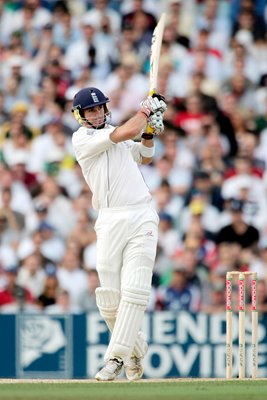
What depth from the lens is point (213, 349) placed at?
11094mm

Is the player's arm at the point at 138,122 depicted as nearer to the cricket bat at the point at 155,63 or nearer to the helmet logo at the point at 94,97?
the cricket bat at the point at 155,63

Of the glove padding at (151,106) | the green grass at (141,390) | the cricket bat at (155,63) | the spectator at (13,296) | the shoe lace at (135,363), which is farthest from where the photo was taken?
the spectator at (13,296)

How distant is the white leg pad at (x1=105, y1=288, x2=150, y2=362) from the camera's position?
8.05 meters

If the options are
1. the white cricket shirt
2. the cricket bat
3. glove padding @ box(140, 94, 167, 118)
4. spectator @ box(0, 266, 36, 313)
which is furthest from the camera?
spectator @ box(0, 266, 36, 313)

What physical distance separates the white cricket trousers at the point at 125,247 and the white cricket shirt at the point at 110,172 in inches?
2.5

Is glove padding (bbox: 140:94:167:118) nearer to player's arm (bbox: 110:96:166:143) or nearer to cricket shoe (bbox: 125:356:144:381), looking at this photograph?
player's arm (bbox: 110:96:166:143)

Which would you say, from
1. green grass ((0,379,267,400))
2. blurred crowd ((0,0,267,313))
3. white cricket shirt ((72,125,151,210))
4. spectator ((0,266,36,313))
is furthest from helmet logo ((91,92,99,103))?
spectator ((0,266,36,313))

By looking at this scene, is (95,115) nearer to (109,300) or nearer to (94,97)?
(94,97)

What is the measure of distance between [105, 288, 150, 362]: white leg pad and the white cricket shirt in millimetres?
572

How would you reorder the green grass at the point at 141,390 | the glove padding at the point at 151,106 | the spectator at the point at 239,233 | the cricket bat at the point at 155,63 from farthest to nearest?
the spectator at the point at 239,233
the cricket bat at the point at 155,63
the glove padding at the point at 151,106
the green grass at the point at 141,390

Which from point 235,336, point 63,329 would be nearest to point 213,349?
point 235,336

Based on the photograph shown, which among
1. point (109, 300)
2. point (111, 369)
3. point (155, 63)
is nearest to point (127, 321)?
point (109, 300)

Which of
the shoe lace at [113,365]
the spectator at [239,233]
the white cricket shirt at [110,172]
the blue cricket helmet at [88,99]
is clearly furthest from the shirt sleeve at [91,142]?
the spectator at [239,233]

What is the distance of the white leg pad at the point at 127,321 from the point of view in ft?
26.4
